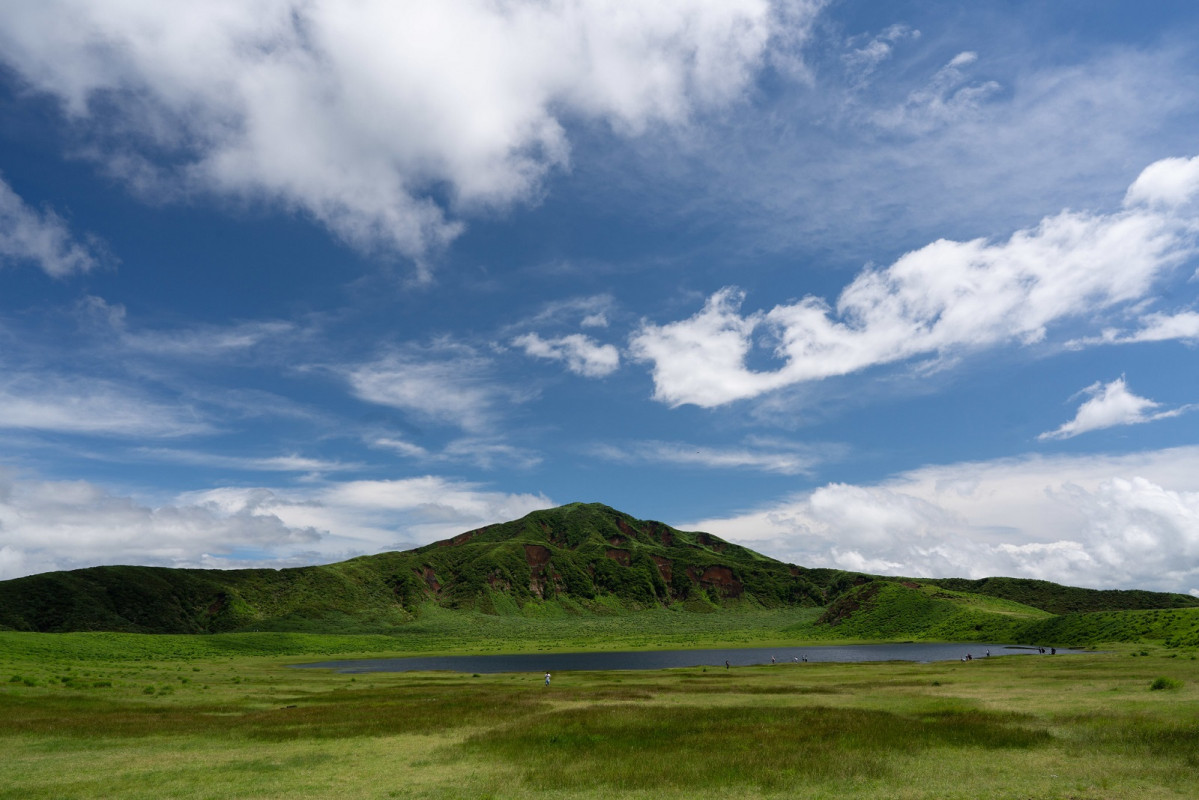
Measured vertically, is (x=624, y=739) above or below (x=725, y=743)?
below

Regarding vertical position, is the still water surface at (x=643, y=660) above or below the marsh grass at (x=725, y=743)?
below

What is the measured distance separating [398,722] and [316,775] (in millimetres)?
16639

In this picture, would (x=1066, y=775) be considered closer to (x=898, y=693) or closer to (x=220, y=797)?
(x=898, y=693)

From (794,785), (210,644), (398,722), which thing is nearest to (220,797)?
(398,722)

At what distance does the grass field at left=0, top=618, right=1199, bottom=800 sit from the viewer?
26047mm

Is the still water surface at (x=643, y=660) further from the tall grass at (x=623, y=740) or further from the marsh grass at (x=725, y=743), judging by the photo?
the marsh grass at (x=725, y=743)

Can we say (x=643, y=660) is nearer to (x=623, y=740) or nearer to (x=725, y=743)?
(x=623, y=740)

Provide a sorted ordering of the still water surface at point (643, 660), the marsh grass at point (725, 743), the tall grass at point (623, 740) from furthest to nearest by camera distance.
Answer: the still water surface at point (643, 660)
the marsh grass at point (725, 743)
the tall grass at point (623, 740)

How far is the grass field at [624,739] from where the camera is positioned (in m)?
26.0

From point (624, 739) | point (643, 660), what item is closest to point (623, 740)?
point (624, 739)

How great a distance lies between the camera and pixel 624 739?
36.5m

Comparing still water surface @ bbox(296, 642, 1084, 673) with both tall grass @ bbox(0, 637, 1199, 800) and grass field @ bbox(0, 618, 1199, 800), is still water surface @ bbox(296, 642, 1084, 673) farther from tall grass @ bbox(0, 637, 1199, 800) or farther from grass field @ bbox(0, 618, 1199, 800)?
tall grass @ bbox(0, 637, 1199, 800)

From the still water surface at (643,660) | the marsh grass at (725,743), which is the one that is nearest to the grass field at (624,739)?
the marsh grass at (725,743)

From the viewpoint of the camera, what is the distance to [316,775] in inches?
1146
